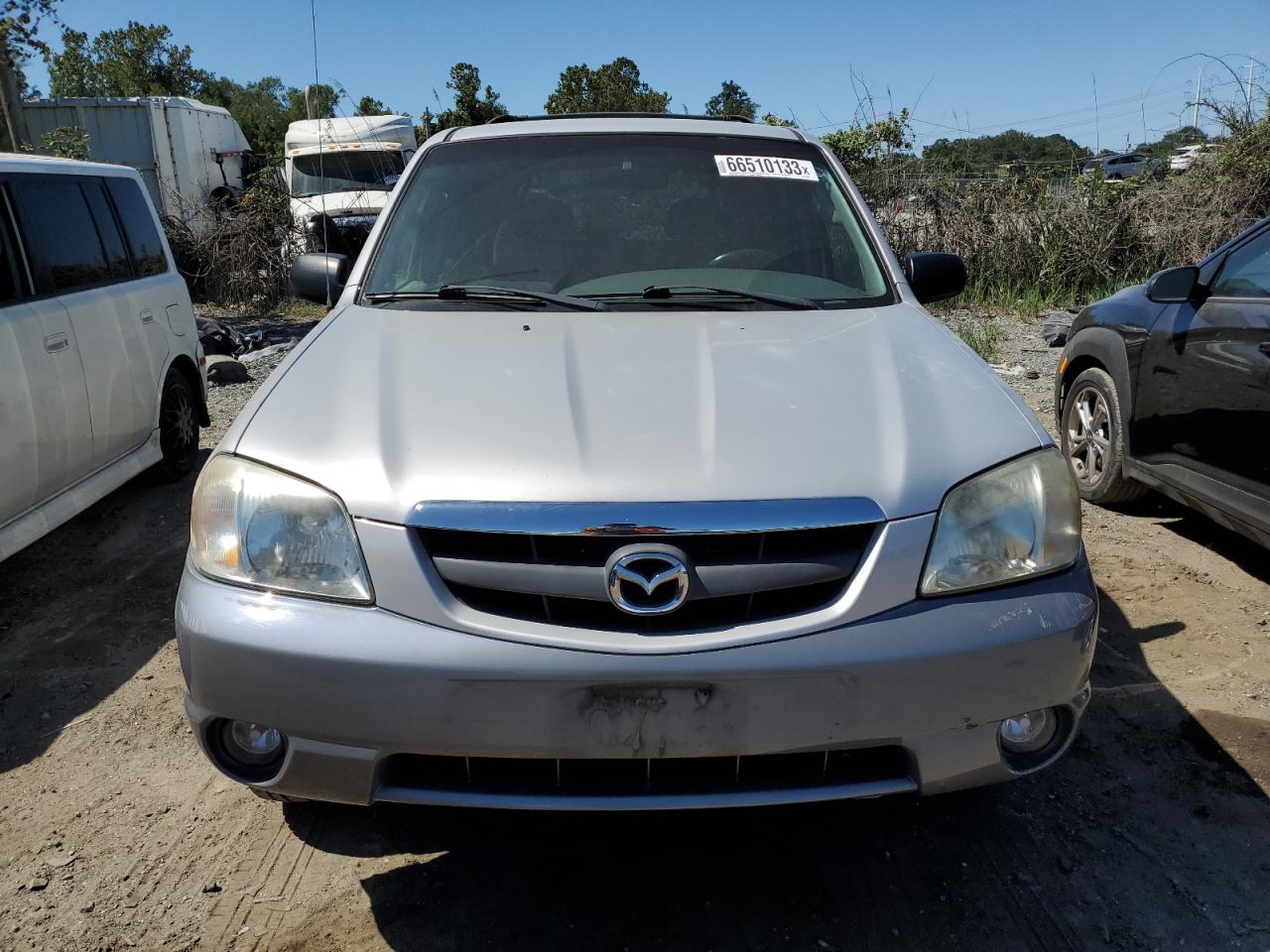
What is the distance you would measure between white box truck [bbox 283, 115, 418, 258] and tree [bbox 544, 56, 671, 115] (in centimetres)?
2293

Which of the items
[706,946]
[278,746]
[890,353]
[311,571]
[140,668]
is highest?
[890,353]

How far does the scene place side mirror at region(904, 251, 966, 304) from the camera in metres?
3.34

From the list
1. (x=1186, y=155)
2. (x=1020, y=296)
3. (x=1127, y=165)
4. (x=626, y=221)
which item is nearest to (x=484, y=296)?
(x=626, y=221)

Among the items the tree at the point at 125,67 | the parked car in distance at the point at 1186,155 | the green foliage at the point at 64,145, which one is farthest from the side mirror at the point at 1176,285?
the tree at the point at 125,67

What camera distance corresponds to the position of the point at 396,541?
6.28 ft

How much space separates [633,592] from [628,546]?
0.09 m

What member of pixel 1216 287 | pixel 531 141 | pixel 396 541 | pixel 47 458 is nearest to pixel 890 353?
pixel 396 541

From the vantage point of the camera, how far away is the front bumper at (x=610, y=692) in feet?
6.06

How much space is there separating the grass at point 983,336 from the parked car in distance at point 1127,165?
2.87m

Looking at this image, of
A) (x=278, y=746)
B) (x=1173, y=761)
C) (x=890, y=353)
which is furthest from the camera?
(x=1173, y=761)

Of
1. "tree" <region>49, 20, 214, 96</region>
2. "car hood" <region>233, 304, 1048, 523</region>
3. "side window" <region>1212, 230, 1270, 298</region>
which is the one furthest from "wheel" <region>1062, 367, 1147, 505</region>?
"tree" <region>49, 20, 214, 96</region>

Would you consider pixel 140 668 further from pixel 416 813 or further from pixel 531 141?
pixel 531 141

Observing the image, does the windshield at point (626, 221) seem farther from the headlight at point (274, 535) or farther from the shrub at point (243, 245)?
the shrub at point (243, 245)

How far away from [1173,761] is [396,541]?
233 cm
